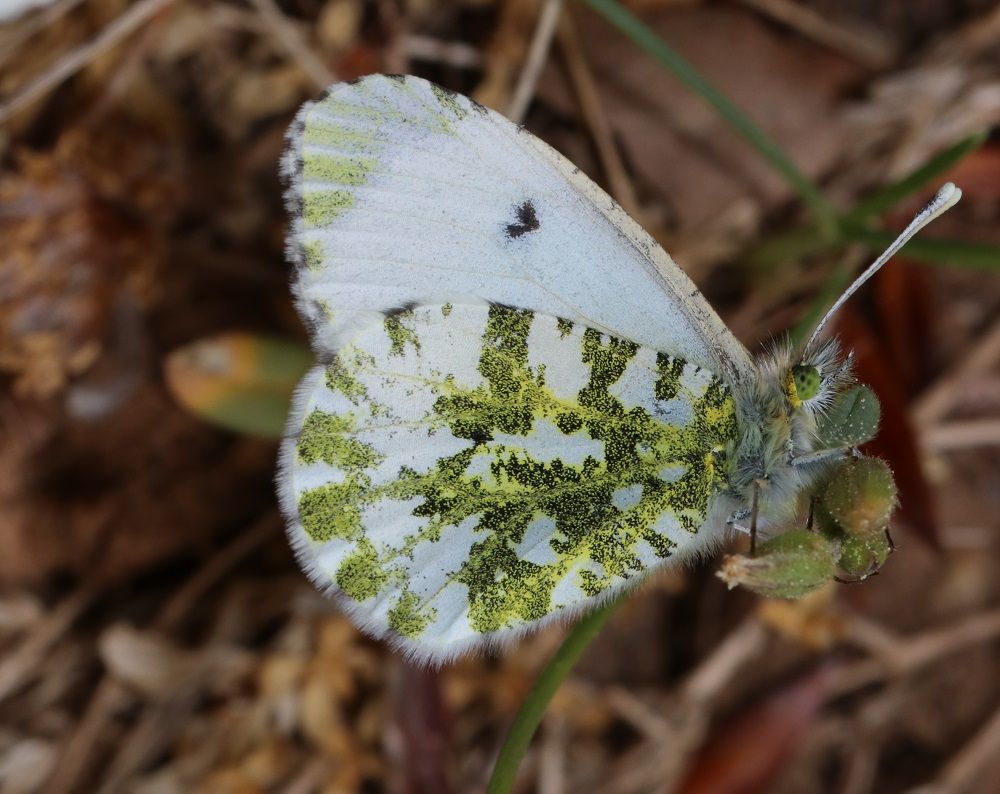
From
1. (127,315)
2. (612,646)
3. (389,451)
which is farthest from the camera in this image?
(612,646)

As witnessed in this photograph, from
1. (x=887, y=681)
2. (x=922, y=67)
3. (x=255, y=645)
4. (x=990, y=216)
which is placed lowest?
(x=255, y=645)

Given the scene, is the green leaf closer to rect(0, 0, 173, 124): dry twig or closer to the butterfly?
the butterfly

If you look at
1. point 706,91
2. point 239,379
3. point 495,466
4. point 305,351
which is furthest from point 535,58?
point 495,466

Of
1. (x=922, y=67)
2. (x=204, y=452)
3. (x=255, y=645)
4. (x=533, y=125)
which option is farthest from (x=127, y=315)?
(x=922, y=67)

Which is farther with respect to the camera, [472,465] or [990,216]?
[990,216]

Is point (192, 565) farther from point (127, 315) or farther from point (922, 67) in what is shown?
point (922, 67)

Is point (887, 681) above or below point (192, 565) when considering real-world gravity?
above

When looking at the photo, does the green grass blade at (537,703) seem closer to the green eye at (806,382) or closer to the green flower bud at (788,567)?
the green flower bud at (788,567)

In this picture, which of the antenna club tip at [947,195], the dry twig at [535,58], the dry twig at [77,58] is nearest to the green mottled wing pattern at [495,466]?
the antenna club tip at [947,195]
